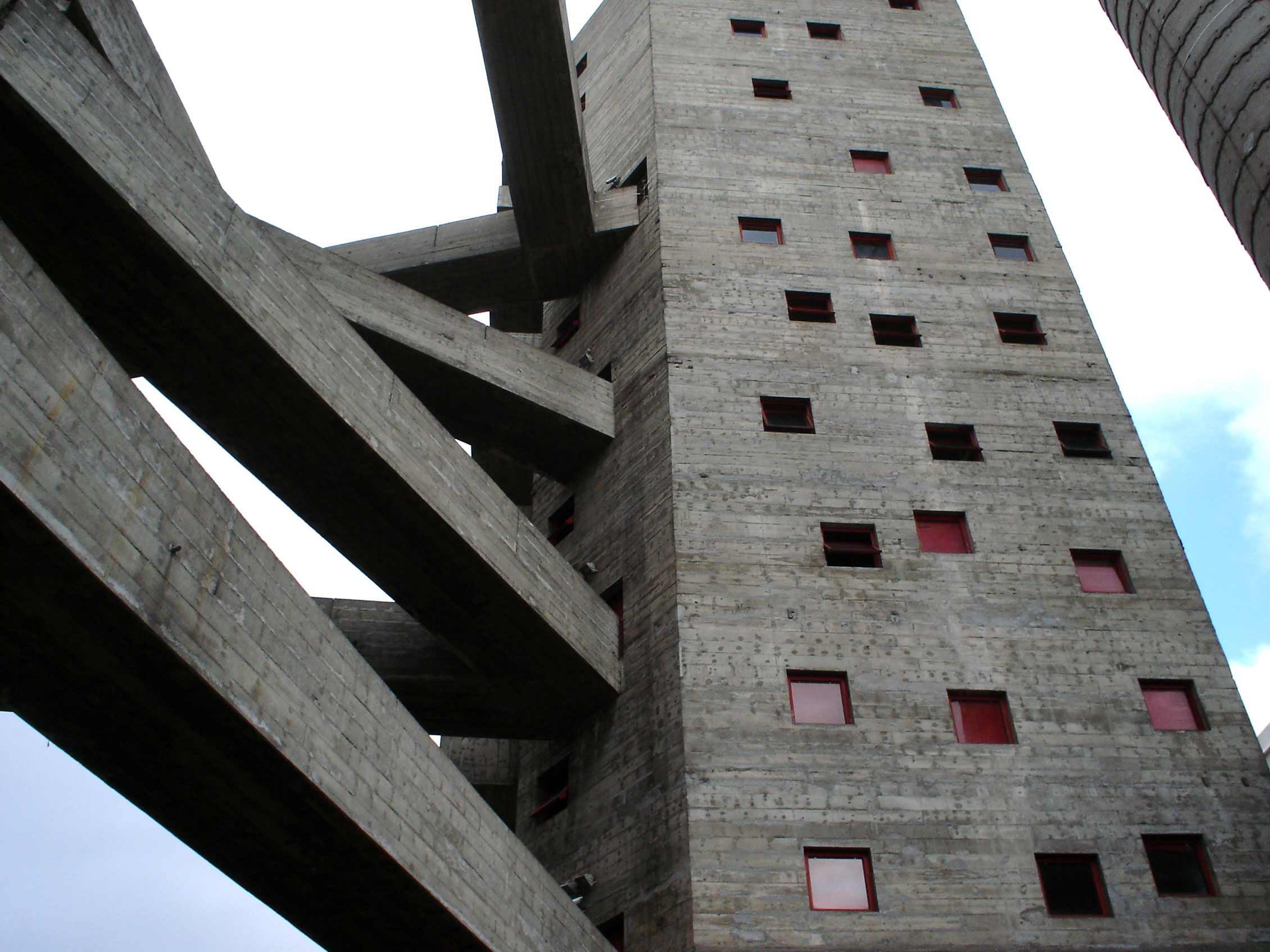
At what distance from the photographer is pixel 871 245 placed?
20.0m

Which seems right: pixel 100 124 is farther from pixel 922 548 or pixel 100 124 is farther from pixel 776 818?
pixel 922 548

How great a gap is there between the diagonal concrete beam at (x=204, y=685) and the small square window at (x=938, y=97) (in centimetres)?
1832

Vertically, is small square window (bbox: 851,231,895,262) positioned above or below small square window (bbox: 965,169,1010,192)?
below

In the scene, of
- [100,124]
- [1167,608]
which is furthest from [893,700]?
[100,124]

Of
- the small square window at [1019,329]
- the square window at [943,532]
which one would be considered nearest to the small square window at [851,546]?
the square window at [943,532]

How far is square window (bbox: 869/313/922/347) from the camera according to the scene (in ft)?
60.7

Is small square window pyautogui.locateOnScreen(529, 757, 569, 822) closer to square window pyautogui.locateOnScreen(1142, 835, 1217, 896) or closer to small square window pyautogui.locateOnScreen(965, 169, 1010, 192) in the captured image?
square window pyautogui.locateOnScreen(1142, 835, 1217, 896)

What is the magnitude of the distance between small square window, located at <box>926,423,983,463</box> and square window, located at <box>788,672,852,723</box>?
14.6 ft

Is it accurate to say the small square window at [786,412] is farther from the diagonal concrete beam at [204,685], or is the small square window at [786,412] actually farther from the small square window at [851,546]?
the diagonal concrete beam at [204,685]

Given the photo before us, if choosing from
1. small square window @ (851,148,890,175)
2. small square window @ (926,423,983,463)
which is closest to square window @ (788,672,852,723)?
small square window @ (926,423,983,463)

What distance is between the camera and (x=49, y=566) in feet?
24.6

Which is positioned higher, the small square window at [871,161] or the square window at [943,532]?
the small square window at [871,161]

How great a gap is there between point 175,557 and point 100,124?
476 cm

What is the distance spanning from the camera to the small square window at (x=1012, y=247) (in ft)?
66.1
